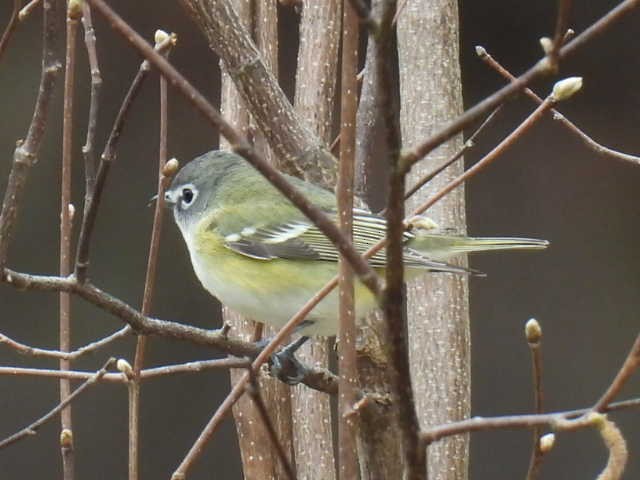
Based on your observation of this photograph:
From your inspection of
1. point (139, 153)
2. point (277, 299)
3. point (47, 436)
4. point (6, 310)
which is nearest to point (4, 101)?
point (139, 153)

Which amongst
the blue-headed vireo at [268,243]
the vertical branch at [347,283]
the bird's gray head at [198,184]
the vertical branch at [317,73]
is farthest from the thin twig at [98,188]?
the bird's gray head at [198,184]

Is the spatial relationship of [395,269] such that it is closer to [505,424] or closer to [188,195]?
[505,424]

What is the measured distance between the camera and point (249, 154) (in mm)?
1000

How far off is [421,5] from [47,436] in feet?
10.3

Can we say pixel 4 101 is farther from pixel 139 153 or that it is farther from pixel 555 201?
pixel 555 201

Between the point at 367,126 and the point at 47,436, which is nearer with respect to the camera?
the point at 367,126

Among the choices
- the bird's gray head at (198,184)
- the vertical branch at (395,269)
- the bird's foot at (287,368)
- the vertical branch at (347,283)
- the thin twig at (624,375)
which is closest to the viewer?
the vertical branch at (395,269)

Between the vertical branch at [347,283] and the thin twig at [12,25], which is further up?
the thin twig at [12,25]

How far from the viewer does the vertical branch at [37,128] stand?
1.40 m

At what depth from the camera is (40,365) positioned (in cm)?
472

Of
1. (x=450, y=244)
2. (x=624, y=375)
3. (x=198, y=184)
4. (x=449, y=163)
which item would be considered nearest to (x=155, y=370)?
(x=449, y=163)

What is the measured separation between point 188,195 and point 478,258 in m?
2.22

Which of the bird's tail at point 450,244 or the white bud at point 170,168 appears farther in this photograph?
the bird's tail at point 450,244

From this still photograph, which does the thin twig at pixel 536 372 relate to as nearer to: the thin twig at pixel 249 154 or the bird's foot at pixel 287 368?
the thin twig at pixel 249 154
